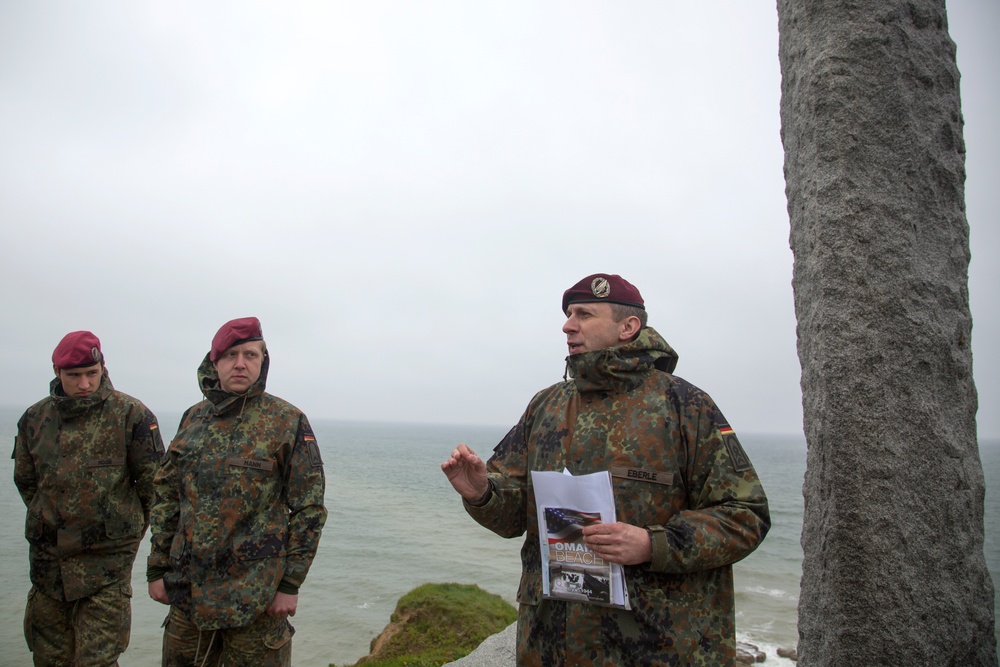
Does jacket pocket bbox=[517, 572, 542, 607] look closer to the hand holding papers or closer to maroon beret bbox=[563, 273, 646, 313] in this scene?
the hand holding papers

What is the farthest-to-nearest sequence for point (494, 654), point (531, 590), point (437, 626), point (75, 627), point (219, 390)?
point (437, 626) → point (494, 654) → point (75, 627) → point (219, 390) → point (531, 590)

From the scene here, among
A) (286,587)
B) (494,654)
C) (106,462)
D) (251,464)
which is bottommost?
(494,654)

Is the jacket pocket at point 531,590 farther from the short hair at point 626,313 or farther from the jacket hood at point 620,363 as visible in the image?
the short hair at point 626,313

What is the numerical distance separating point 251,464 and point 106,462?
1.72 meters

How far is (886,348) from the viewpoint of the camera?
2928mm

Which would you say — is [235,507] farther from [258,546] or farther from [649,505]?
[649,505]

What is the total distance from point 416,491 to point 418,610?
117 feet

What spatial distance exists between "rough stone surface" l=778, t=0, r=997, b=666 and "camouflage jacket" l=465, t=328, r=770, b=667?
28.3 inches

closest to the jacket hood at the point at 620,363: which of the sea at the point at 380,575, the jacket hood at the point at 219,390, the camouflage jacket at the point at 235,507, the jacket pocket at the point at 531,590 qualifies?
the jacket pocket at the point at 531,590

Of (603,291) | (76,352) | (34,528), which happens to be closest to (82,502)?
(34,528)

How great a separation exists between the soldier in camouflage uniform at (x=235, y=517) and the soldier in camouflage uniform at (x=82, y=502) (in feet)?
3.24

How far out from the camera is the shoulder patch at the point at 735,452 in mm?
2518

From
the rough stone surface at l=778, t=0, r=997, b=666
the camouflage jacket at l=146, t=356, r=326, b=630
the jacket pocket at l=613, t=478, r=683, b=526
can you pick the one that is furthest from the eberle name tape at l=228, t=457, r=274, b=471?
the rough stone surface at l=778, t=0, r=997, b=666

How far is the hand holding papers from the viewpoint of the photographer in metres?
2.44
